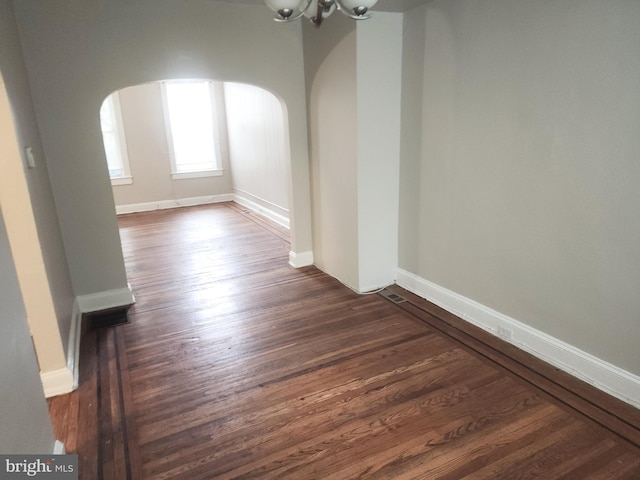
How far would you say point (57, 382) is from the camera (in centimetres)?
237

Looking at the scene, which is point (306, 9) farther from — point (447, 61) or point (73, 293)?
point (73, 293)

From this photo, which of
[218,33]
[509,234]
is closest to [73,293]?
[218,33]

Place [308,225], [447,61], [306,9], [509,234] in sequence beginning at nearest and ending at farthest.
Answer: [306,9] < [509,234] < [447,61] < [308,225]

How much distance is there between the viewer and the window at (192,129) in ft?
24.6

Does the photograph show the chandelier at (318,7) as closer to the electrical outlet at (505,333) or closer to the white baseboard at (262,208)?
the electrical outlet at (505,333)

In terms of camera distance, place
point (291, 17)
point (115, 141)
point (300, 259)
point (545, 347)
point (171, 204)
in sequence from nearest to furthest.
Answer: point (291, 17), point (545, 347), point (300, 259), point (115, 141), point (171, 204)

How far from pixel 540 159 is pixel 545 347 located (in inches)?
45.6

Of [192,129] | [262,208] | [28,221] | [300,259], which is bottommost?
[300,259]

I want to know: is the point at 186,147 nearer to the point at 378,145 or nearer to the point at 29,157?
the point at 378,145

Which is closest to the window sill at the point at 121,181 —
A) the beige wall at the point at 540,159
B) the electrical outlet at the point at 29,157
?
the electrical outlet at the point at 29,157

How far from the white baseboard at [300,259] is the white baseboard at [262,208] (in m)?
0.91

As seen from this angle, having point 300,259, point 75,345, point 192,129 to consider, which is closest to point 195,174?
point 192,129

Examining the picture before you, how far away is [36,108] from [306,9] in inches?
87.4

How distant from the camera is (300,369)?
2537 mm
